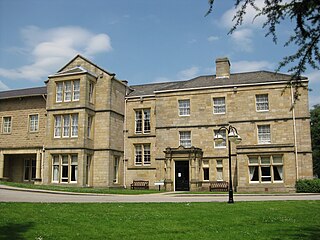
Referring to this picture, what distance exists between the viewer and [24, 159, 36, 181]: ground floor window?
3966 cm

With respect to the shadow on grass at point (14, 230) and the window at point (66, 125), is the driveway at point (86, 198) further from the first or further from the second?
the window at point (66, 125)

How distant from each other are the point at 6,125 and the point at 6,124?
112 millimetres

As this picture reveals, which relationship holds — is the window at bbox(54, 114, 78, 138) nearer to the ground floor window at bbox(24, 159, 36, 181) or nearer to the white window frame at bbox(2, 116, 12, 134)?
the ground floor window at bbox(24, 159, 36, 181)

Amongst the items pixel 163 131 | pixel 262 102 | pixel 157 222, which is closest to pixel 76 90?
pixel 163 131

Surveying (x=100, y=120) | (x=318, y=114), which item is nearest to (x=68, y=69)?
(x=100, y=120)

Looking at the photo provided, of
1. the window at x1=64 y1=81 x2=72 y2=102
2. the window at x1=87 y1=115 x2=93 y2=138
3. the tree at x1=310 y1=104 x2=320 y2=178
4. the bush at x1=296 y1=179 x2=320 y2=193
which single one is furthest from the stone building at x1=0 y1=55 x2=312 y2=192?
the tree at x1=310 y1=104 x2=320 y2=178

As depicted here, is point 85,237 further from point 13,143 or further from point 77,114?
point 13,143

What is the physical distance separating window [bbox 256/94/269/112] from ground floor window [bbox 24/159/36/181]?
23818 mm

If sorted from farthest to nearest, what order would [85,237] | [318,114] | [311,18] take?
[318,114] → [85,237] → [311,18]

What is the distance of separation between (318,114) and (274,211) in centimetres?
5213

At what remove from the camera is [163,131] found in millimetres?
36188

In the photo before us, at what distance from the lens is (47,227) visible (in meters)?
10.2

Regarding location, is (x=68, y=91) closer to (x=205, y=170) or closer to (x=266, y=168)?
(x=205, y=170)

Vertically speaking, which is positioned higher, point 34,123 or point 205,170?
point 34,123
